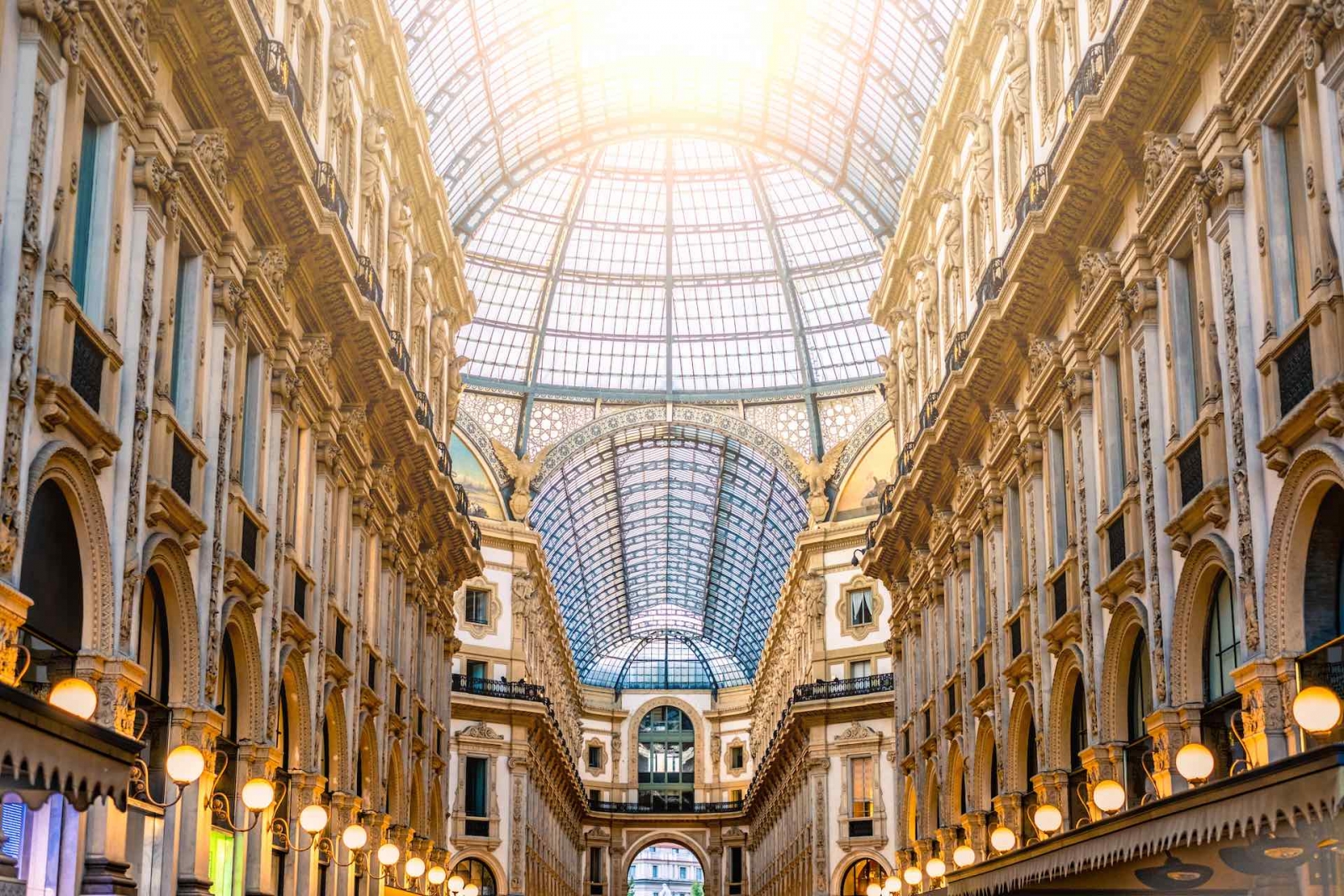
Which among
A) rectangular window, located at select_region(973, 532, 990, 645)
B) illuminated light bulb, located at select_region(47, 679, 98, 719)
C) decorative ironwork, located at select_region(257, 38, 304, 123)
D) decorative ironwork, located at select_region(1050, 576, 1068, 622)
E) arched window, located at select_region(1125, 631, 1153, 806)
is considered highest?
decorative ironwork, located at select_region(257, 38, 304, 123)

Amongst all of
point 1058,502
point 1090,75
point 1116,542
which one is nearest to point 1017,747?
point 1058,502

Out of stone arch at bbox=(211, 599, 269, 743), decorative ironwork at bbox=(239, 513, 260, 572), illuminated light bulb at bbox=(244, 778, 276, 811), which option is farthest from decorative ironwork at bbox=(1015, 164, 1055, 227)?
illuminated light bulb at bbox=(244, 778, 276, 811)

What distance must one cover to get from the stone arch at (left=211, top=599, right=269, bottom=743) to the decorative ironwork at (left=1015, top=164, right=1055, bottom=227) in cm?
1546

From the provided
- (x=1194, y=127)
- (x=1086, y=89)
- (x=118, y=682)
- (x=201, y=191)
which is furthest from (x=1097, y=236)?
(x=118, y=682)

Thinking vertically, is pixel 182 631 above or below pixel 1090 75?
below

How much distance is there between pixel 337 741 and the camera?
3503cm

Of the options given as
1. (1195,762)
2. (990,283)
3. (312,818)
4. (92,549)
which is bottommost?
(312,818)

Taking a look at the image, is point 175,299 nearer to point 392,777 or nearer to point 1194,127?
point 1194,127

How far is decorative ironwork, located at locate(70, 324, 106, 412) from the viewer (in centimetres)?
1922

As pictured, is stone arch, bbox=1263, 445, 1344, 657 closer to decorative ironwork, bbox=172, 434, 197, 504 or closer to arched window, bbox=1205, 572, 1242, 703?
Result: arched window, bbox=1205, 572, 1242, 703

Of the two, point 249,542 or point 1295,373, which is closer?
point 1295,373

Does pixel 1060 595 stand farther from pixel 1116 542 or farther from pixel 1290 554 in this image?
pixel 1290 554

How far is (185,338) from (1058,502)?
16450 millimetres

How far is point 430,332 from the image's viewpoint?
162 ft
